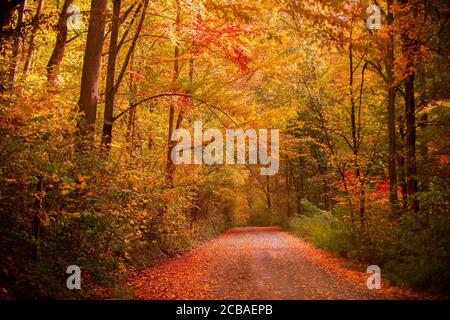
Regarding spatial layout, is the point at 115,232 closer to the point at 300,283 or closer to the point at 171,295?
the point at 171,295

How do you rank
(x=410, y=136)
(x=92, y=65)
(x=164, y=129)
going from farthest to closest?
(x=164, y=129)
(x=410, y=136)
(x=92, y=65)

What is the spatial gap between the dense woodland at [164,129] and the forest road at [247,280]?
33.2 inches

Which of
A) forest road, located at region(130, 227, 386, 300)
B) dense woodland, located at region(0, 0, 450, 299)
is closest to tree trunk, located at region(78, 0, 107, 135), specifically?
dense woodland, located at region(0, 0, 450, 299)

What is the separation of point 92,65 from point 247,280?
7.19 metres

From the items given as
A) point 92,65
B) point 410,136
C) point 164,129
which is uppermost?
point 92,65

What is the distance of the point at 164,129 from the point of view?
1936 cm

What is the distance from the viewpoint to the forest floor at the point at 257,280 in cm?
805

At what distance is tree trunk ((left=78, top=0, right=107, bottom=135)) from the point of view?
10.1 m

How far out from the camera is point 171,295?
822cm

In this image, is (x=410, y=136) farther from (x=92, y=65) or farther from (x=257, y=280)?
(x=92, y=65)

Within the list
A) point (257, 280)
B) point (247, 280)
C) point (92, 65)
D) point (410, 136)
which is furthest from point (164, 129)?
point (410, 136)

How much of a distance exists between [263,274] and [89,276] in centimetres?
473
